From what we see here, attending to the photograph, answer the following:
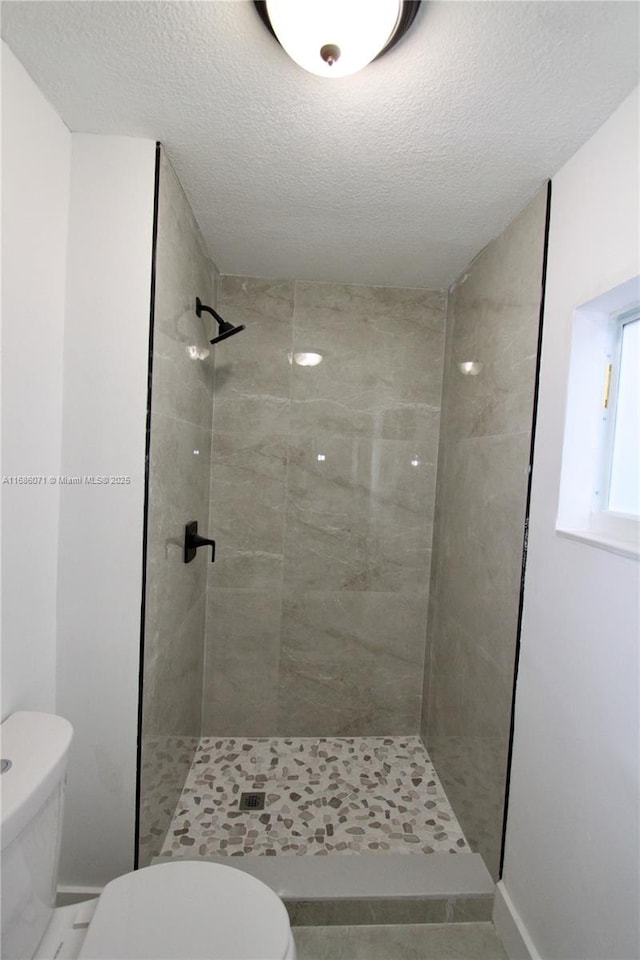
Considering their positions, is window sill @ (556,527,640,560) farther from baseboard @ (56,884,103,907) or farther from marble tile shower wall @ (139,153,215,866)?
baseboard @ (56,884,103,907)

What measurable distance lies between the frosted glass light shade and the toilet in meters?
1.59

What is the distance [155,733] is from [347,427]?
152 cm

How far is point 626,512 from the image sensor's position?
1121 millimetres

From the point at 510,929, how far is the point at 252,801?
993 millimetres

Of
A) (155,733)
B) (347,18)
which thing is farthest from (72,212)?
(155,733)

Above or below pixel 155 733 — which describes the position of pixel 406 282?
above

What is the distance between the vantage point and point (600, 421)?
1.21 m

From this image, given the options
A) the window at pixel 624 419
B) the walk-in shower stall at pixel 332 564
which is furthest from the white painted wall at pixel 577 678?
the walk-in shower stall at pixel 332 564

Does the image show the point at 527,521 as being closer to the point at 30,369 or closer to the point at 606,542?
the point at 606,542

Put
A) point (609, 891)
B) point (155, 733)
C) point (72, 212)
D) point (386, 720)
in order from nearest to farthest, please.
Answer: point (609, 891) → point (72, 212) → point (155, 733) → point (386, 720)

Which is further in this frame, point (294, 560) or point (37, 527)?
point (294, 560)

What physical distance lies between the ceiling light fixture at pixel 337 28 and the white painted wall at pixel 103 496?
1.94ft

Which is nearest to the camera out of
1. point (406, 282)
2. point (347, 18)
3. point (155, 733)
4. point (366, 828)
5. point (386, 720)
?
point (347, 18)

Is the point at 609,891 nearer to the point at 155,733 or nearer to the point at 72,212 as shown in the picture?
the point at 155,733
